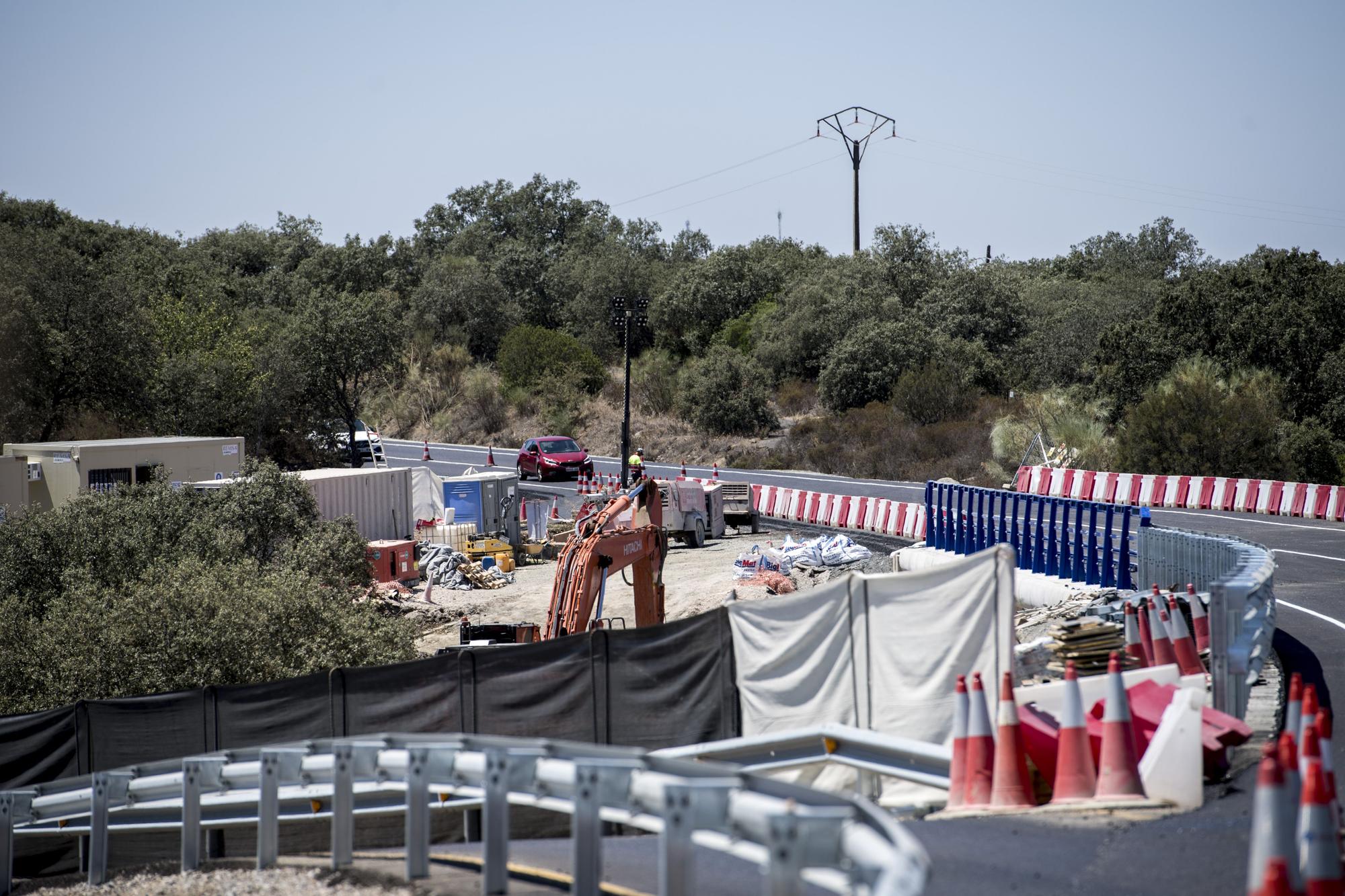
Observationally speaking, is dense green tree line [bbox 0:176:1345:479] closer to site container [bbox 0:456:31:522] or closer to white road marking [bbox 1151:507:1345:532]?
white road marking [bbox 1151:507:1345:532]

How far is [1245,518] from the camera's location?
28.1 meters

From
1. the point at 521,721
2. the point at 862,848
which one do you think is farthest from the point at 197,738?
the point at 862,848

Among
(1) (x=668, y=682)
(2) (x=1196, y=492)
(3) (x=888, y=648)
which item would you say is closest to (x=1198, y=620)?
(3) (x=888, y=648)

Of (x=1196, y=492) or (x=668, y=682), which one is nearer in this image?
(x=668, y=682)

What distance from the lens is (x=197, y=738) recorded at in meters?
12.1

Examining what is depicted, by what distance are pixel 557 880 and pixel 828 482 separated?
3903 cm

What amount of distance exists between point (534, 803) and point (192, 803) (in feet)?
10.9

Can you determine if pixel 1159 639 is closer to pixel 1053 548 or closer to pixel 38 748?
pixel 1053 548

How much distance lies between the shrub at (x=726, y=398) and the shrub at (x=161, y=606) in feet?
109

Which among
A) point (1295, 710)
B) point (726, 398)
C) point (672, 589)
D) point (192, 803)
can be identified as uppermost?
point (726, 398)

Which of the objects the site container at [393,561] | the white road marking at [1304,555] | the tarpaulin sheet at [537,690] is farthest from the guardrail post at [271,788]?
the site container at [393,561]

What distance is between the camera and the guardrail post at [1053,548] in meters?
18.0

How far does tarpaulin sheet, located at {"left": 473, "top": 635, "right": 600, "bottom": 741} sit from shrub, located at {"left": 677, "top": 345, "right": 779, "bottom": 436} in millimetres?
48038

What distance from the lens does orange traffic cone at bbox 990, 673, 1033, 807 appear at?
25.6ft
